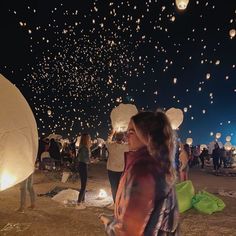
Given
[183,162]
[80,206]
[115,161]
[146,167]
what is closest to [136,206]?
[146,167]

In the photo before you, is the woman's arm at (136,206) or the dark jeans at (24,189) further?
the dark jeans at (24,189)

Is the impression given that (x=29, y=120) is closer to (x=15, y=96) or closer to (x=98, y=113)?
(x=15, y=96)

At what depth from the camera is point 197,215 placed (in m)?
9.25

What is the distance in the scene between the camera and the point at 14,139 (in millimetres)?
3555

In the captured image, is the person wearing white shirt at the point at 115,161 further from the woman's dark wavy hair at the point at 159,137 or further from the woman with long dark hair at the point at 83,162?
the woman's dark wavy hair at the point at 159,137

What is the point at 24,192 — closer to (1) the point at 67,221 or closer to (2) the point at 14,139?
(1) the point at 67,221

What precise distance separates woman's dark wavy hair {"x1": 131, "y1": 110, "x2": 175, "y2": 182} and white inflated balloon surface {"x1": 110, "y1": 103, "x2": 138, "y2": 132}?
23.5 ft

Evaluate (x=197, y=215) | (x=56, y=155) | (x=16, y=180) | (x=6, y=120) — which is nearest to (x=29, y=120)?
(x=6, y=120)

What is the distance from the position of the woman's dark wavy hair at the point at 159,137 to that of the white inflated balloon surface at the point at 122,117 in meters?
7.18

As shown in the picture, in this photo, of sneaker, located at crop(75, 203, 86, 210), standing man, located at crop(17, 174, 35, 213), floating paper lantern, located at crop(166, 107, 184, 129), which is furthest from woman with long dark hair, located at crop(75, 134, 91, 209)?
floating paper lantern, located at crop(166, 107, 184, 129)

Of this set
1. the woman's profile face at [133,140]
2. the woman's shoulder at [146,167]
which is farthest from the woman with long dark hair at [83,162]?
the woman's shoulder at [146,167]

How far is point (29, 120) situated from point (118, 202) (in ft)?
5.04

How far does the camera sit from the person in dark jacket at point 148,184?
8.00 feet

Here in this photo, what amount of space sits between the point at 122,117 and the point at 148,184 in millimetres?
7944
